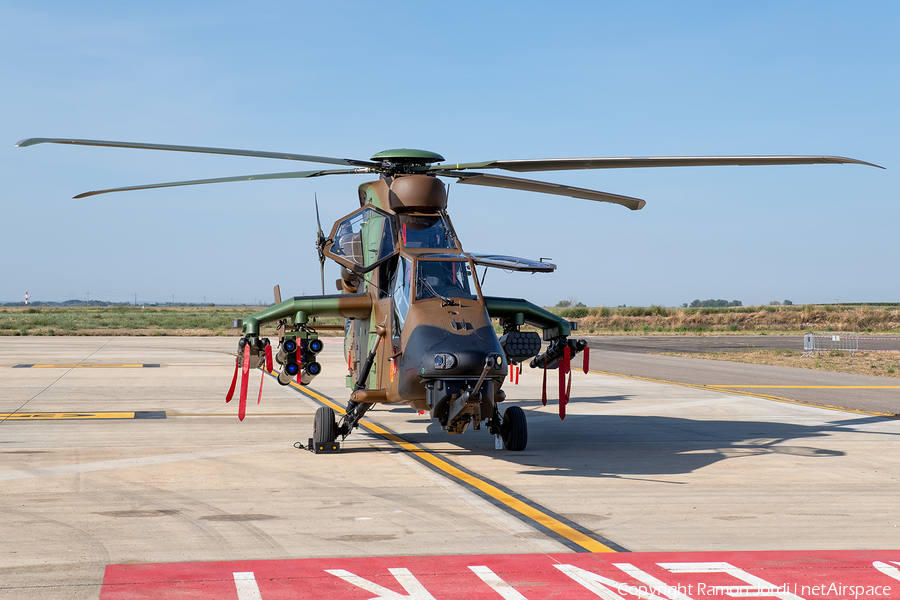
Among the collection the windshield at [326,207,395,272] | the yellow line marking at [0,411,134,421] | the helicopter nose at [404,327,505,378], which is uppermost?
the windshield at [326,207,395,272]

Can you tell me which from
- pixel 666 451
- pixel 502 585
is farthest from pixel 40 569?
pixel 666 451

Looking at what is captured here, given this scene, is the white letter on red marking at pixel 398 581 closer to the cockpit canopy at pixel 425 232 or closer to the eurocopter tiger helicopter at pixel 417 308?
the eurocopter tiger helicopter at pixel 417 308

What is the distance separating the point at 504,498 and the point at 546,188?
545 centimetres

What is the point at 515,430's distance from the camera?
12.7 meters

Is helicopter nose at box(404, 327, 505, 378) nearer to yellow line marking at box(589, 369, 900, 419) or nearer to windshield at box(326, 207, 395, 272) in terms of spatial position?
windshield at box(326, 207, 395, 272)

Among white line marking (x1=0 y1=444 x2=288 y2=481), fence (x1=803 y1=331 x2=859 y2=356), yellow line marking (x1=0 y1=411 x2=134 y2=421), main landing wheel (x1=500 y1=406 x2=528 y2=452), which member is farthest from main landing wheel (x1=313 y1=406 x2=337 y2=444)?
fence (x1=803 y1=331 x2=859 y2=356)

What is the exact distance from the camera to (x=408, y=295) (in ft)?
37.0

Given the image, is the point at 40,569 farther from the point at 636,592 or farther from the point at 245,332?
the point at 245,332

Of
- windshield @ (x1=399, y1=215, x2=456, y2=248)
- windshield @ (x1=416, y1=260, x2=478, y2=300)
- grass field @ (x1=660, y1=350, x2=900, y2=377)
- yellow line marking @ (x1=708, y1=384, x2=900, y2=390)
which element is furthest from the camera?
grass field @ (x1=660, y1=350, x2=900, y2=377)

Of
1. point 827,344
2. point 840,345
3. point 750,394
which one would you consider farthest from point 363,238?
point 827,344

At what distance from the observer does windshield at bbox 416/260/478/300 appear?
36.7 ft

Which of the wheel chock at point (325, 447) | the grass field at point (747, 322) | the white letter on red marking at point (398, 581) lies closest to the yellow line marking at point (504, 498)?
the wheel chock at point (325, 447)

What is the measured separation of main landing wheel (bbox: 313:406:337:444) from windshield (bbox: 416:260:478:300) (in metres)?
2.71

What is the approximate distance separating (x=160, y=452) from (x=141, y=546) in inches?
210
